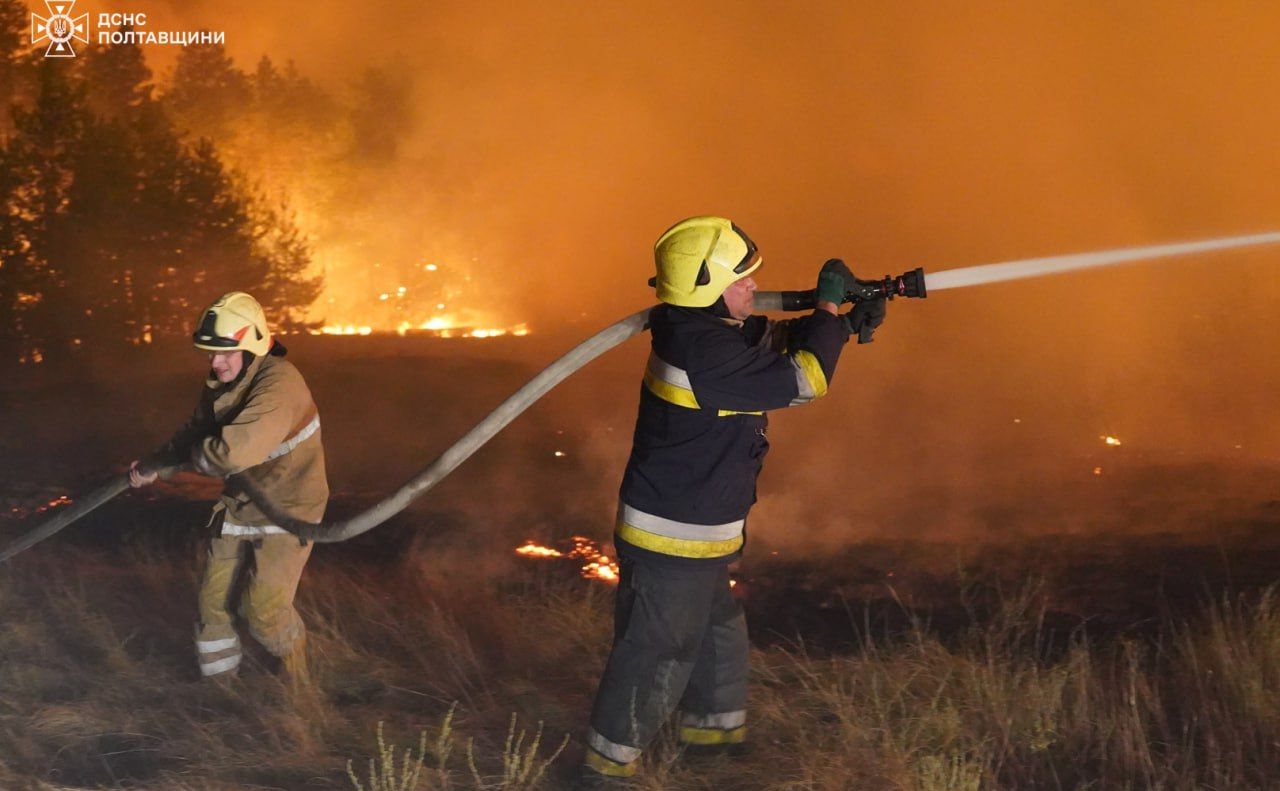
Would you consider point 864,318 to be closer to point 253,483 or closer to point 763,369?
point 763,369

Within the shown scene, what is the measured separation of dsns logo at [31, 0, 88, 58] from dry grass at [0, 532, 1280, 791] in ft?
31.9

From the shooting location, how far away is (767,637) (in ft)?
17.3

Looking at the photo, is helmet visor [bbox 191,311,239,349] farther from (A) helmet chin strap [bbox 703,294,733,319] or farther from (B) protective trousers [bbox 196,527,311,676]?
(A) helmet chin strap [bbox 703,294,733,319]

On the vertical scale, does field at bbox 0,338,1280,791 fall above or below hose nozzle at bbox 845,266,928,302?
below

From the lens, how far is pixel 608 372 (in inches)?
534

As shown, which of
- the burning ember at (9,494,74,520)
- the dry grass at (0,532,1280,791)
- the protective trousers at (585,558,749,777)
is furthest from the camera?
the burning ember at (9,494,74,520)

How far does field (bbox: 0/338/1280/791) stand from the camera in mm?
3621

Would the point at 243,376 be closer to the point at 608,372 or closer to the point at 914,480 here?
the point at 914,480

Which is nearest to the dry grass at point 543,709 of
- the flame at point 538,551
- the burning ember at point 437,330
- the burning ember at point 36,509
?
the flame at point 538,551

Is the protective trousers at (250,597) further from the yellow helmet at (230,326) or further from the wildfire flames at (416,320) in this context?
the wildfire flames at (416,320)

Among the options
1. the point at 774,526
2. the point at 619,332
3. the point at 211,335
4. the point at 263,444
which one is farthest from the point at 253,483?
the point at 774,526

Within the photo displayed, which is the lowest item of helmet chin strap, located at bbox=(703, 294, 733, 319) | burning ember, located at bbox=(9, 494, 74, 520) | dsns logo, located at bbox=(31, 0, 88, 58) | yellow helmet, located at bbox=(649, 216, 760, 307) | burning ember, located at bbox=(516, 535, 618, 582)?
burning ember, located at bbox=(516, 535, 618, 582)

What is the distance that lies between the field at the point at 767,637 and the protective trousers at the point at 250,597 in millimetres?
141

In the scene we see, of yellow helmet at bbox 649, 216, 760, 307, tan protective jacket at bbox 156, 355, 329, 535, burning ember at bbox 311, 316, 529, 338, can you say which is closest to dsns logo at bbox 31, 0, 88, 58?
burning ember at bbox 311, 316, 529, 338
